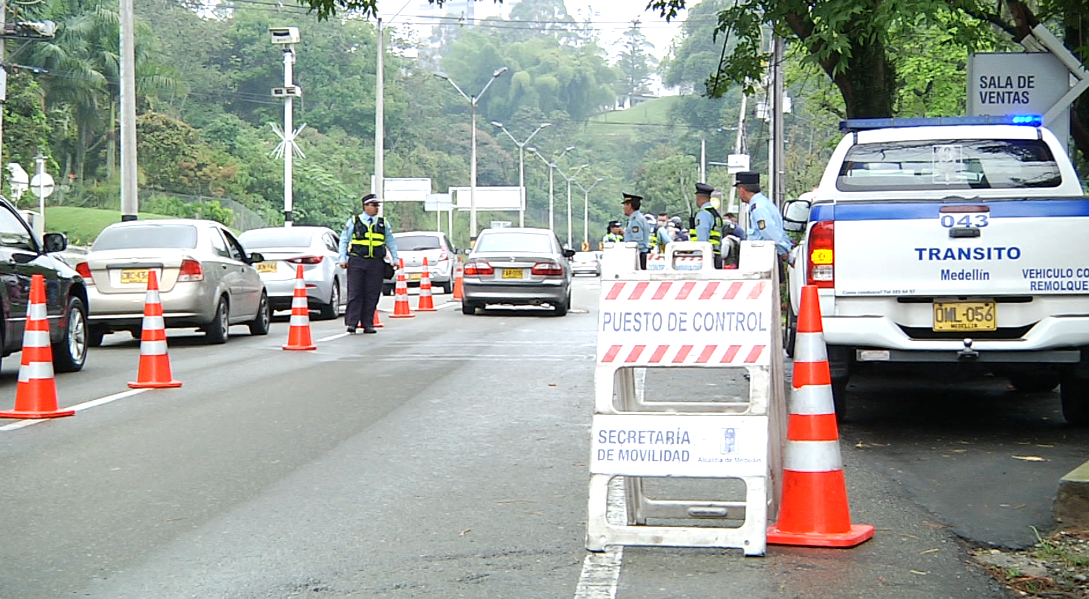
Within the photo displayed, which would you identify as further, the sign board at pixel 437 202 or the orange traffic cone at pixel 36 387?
the sign board at pixel 437 202

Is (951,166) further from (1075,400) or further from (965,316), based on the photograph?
(1075,400)

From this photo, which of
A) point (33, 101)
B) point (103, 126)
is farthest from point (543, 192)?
point (33, 101)

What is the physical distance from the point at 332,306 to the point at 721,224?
717 cm

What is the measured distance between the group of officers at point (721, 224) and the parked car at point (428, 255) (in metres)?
10.6

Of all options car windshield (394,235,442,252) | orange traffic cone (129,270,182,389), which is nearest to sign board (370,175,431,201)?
car windshield (394,235,442,252)

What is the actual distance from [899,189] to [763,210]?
4.15 meters

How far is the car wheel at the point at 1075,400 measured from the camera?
30.6ft

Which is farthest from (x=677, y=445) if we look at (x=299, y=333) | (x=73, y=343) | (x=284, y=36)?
(x=284, y=36)

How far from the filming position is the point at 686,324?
20.1 feet

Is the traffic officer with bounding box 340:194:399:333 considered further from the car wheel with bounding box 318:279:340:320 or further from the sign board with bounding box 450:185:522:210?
the sign board with bounding box 450:185:522:210

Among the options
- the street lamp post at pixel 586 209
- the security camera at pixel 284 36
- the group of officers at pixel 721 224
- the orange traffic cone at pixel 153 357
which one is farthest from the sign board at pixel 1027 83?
the street lamp post at pixel 586 209

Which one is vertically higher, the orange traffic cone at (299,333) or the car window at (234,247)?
the car window at (234,247)

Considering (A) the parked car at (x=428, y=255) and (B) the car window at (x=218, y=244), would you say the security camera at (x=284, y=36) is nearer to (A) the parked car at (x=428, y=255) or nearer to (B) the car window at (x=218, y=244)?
(A) the parked car at (x=428, y=255)

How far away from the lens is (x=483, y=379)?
508 inches
